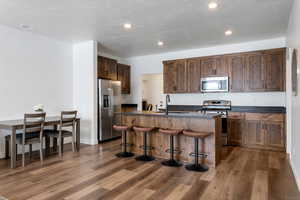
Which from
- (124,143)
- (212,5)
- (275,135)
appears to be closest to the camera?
(212,5)

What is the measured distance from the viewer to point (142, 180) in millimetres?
3045

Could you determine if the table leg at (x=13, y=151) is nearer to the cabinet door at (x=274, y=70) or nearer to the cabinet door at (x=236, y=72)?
the cabinet door at (x=236, y=72)

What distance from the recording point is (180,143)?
406cm

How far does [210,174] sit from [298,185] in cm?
121

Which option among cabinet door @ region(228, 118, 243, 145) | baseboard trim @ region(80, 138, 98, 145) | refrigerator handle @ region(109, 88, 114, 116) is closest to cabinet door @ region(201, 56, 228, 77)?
cabinet door @ region(228, 118, 243, 145)

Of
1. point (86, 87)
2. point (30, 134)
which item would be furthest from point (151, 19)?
point (30, 134)

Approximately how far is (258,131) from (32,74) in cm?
582

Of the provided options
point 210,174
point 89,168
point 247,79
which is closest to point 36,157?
point 89,168

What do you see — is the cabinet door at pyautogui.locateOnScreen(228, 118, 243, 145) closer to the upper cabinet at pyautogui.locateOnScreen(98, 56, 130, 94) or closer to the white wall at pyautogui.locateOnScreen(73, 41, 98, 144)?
the white wall at pyautogui.locateOnScreen(73, 41, 98, 144)

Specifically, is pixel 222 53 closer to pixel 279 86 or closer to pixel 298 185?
pixel 279 86

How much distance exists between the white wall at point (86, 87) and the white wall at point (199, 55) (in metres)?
2.35

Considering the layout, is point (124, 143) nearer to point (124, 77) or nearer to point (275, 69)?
point (124, 77)

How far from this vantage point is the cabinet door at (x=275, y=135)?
4.67 m

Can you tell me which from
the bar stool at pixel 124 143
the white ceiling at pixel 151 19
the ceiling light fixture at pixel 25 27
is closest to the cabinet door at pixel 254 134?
the white ceiling at pixel 151 19
